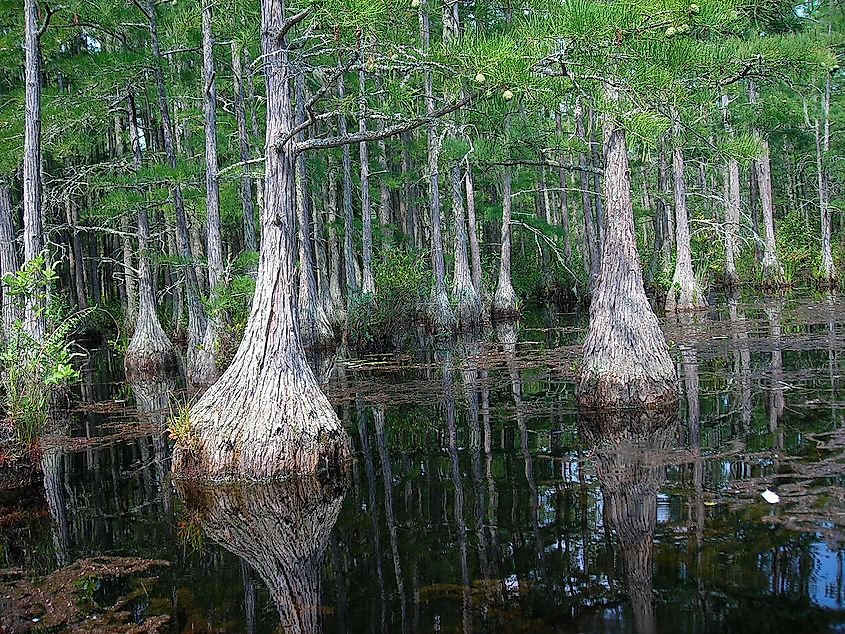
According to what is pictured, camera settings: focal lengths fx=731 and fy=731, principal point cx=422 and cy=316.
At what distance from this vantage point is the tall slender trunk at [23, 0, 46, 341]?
8523 mm

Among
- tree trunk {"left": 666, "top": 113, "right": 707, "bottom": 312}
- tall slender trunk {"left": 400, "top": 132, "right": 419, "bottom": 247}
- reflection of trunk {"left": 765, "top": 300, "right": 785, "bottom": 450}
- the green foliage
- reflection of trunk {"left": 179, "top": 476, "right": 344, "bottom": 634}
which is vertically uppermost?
tall slender trunk {"left": 400, "top": 132, "right": 419, "bottom": 247}

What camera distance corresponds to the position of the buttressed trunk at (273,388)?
6.19 meters

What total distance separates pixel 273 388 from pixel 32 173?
495 centimetres

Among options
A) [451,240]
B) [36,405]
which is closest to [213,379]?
[36,405]

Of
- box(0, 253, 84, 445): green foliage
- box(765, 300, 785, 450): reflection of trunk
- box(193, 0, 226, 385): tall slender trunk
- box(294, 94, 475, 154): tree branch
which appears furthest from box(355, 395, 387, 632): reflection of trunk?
box(193, 0, 226, 385): tall slender trunk

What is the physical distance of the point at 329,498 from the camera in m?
5.71

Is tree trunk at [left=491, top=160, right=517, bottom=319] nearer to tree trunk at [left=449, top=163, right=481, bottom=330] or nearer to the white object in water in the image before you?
tree trunk at [left=449, top=163, right=481, bottom=330]

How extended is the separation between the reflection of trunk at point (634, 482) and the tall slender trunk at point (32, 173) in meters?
6.16

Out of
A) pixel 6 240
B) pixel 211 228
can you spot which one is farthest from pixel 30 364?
pixel 6 240

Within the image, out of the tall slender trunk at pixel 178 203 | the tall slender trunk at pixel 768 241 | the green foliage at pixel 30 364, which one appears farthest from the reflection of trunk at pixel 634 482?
the tall slender trunk at pixel 768 241

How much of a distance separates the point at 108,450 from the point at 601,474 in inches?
204

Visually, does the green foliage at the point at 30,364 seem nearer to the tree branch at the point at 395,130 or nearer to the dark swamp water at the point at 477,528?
the dark swamp water at the point at 477,528

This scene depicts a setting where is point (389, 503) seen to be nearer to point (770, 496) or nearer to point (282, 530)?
point (282, 530)

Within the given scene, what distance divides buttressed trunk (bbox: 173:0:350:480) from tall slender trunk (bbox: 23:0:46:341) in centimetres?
308
